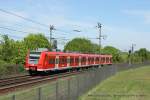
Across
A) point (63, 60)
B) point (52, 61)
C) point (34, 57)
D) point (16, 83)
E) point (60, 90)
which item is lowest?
point (16, 83)

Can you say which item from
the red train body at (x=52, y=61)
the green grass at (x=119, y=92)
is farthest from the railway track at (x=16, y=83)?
the red train body at (x=52, y=61)

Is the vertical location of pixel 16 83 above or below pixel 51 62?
below

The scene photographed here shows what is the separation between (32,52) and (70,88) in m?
30.5

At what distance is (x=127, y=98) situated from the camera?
26906 mm

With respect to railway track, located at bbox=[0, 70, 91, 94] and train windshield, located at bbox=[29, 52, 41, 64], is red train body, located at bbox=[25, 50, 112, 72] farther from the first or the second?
railway track, located at bbox=[0, 70, 91, 94]

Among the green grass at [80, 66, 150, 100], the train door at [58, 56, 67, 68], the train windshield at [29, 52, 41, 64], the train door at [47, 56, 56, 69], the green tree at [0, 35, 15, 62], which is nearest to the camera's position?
the green grass at [80, 66, 150, 100]

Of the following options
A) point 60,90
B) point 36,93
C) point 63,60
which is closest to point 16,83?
point 60,90

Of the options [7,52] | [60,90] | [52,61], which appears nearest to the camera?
[60,90]

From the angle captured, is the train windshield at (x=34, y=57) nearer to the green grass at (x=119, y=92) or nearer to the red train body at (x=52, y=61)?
the red train body at (x=52, y=61)

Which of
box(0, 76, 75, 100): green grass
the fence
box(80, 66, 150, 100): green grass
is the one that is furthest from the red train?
box(0, 76, 75, 100): green grass

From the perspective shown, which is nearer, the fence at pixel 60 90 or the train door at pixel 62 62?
the fence at pixel 60 90

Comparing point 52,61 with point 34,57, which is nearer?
point 34,57

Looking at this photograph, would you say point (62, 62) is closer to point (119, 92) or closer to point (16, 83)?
point (16, 83)

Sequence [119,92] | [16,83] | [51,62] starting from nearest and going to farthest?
[119,92]
[16,83]
[51,62]
